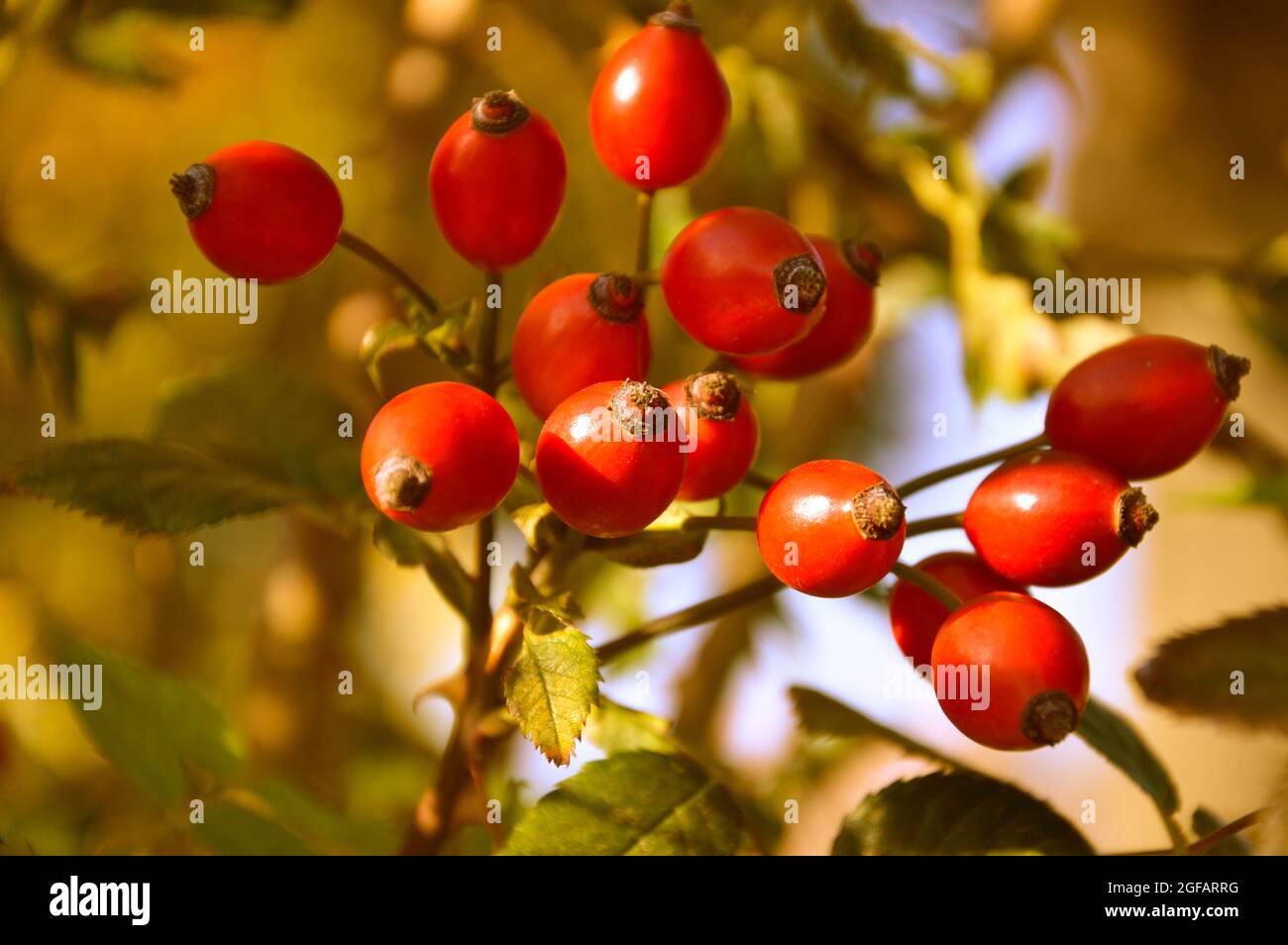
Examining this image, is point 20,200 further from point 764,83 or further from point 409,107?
point 764,83

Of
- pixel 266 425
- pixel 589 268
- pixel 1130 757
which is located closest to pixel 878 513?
pixel 1130 757

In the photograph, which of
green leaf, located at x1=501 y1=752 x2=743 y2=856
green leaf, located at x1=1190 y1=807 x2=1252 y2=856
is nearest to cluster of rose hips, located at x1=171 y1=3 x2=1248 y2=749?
green leaf, located at x1=501 y1=752 x2=743 y2=856

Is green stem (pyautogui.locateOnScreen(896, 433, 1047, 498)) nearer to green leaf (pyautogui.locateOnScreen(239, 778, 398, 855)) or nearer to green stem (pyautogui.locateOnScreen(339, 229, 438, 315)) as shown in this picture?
green stem (pyautogui.locateOnScreen(339, 229, 438, 315))

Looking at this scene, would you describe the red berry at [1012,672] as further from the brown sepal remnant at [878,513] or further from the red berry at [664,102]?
the red berry at [664,102]

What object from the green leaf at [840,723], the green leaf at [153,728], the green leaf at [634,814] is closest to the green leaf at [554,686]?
the green leaf at [634,814]

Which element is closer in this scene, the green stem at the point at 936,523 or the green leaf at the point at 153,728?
the green stem at the point at 936,523

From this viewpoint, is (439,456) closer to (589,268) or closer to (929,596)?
(929,596)
